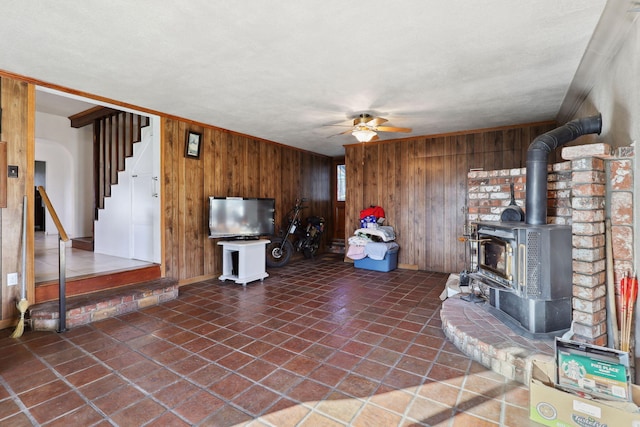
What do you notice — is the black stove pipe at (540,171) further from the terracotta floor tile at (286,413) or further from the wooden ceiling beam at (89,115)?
the wooden ceiling beam at (89,115)

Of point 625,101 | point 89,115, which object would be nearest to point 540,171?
point 625,101

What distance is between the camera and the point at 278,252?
226 inches

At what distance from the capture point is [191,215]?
457 centimetres

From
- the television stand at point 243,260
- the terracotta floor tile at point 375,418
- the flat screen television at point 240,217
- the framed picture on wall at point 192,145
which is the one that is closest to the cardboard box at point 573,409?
the terracotta floor tile at point 375,418

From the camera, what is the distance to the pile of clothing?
5.34m

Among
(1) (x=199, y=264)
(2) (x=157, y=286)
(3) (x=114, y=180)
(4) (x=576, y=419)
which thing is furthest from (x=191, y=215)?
(4) (x=576, y=419)

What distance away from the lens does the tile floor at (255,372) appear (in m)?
1.72

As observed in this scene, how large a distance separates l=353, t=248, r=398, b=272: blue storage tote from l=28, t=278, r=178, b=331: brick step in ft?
10.2

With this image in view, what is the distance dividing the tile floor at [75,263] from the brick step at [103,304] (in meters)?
0.49

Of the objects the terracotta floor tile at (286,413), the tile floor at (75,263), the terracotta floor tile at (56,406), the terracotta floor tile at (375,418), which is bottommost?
the terracotta floor tile at (375,418)

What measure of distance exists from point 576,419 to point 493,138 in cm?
428

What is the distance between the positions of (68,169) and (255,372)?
21.5 feet

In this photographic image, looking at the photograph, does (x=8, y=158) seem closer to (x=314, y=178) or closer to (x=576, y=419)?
(x=576, y=419)

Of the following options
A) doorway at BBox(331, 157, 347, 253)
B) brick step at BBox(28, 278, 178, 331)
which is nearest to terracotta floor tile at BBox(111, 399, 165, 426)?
brick step at BBox(28, 278, 178, 331)
